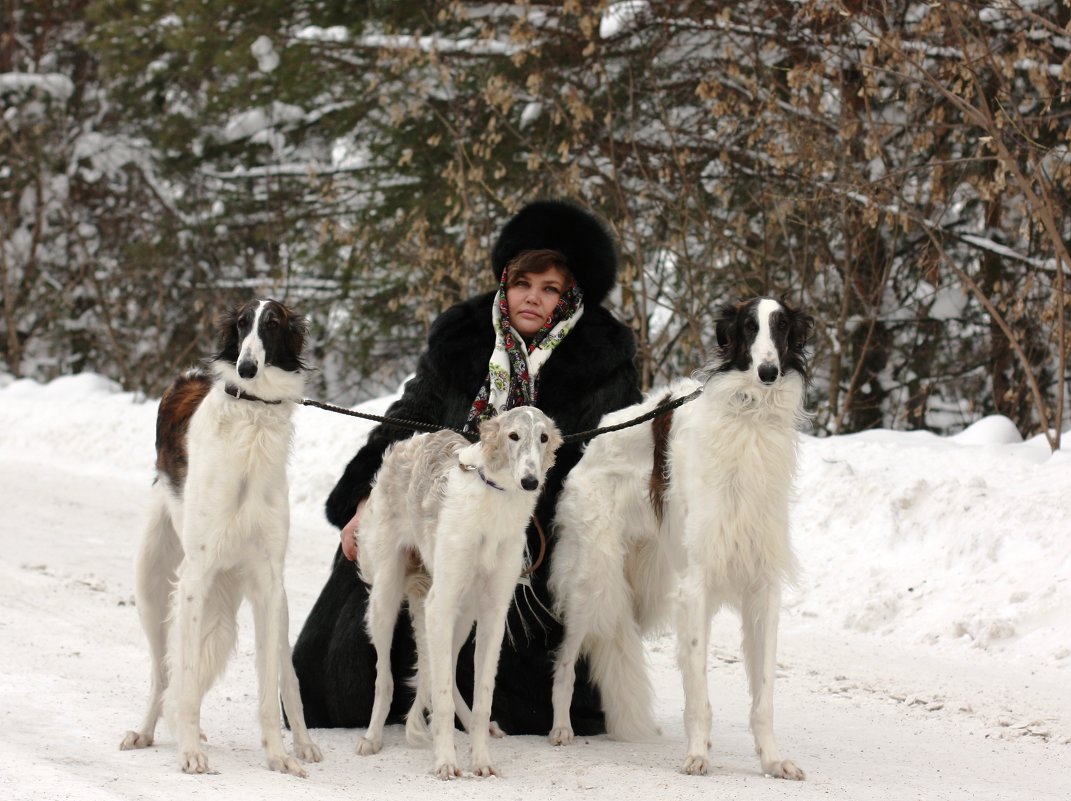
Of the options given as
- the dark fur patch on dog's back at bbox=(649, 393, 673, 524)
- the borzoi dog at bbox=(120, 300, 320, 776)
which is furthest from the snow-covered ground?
the dark fur patch on dog's back at bbox=(649, 393, 673, 524)

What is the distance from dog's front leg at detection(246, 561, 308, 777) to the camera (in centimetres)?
418

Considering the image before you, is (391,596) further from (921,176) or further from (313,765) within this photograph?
(921,176)

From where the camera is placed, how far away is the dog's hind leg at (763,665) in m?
4.36

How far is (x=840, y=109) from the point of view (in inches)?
439

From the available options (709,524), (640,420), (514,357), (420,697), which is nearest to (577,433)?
(640,420)

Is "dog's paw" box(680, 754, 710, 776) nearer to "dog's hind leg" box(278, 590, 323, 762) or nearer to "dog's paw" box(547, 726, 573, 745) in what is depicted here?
"dog's paw" box(547, 726, 573, 745)

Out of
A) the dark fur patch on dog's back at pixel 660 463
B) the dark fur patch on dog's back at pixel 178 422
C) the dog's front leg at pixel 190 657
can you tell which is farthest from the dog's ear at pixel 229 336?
the dark fur patch on dog's back at pixel 660 463

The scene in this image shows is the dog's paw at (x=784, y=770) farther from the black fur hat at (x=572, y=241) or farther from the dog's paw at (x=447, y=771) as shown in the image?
the black fur hat at (x=572, y=241)

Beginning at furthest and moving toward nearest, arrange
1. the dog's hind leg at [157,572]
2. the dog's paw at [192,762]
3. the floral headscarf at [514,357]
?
the floral headscarf at [514,357], the dog's hind leg at [157,572], the dog's paw at [192,762]

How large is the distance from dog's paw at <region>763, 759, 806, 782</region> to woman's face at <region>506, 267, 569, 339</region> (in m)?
2.06

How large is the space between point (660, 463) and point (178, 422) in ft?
6.02

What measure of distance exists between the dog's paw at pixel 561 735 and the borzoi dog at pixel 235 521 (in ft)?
3.75

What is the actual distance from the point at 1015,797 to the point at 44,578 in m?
5.82

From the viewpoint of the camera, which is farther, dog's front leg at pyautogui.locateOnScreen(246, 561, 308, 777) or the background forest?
the background forest
